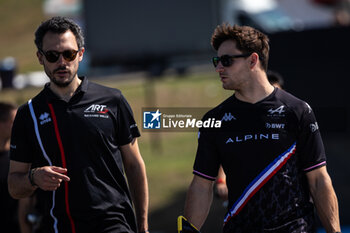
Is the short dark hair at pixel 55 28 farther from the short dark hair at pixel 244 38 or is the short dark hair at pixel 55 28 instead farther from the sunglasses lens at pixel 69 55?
the short dark hair at pixel 244 38

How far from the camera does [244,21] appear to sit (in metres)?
18.0

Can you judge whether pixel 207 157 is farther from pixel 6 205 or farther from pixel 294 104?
pixel 6 205

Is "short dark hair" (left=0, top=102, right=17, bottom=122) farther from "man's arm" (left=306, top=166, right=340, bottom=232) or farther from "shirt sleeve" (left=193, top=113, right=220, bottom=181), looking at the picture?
"man's arm" (left=306, top=166, right=340, bottom=232)

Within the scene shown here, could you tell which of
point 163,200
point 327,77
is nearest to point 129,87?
point 163,200

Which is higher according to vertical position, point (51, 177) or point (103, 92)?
point (103, 92)

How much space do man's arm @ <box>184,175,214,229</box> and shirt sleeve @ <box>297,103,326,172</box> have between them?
0.62 m

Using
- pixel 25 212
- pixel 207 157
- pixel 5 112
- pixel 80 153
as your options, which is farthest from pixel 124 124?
pixel 5 112

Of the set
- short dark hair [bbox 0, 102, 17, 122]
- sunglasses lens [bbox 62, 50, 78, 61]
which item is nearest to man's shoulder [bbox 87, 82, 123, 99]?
sunglasses lens [bbox 62, 50, 78, 61]

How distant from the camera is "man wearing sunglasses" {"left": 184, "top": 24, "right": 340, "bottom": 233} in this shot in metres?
3.84

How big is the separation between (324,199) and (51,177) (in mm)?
1672

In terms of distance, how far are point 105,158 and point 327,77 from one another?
251 inches

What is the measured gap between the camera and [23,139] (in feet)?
13.4

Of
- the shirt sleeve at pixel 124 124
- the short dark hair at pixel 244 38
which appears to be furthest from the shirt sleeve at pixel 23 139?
the short dark hair at pixel 244 38

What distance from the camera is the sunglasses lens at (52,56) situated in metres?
4.07
